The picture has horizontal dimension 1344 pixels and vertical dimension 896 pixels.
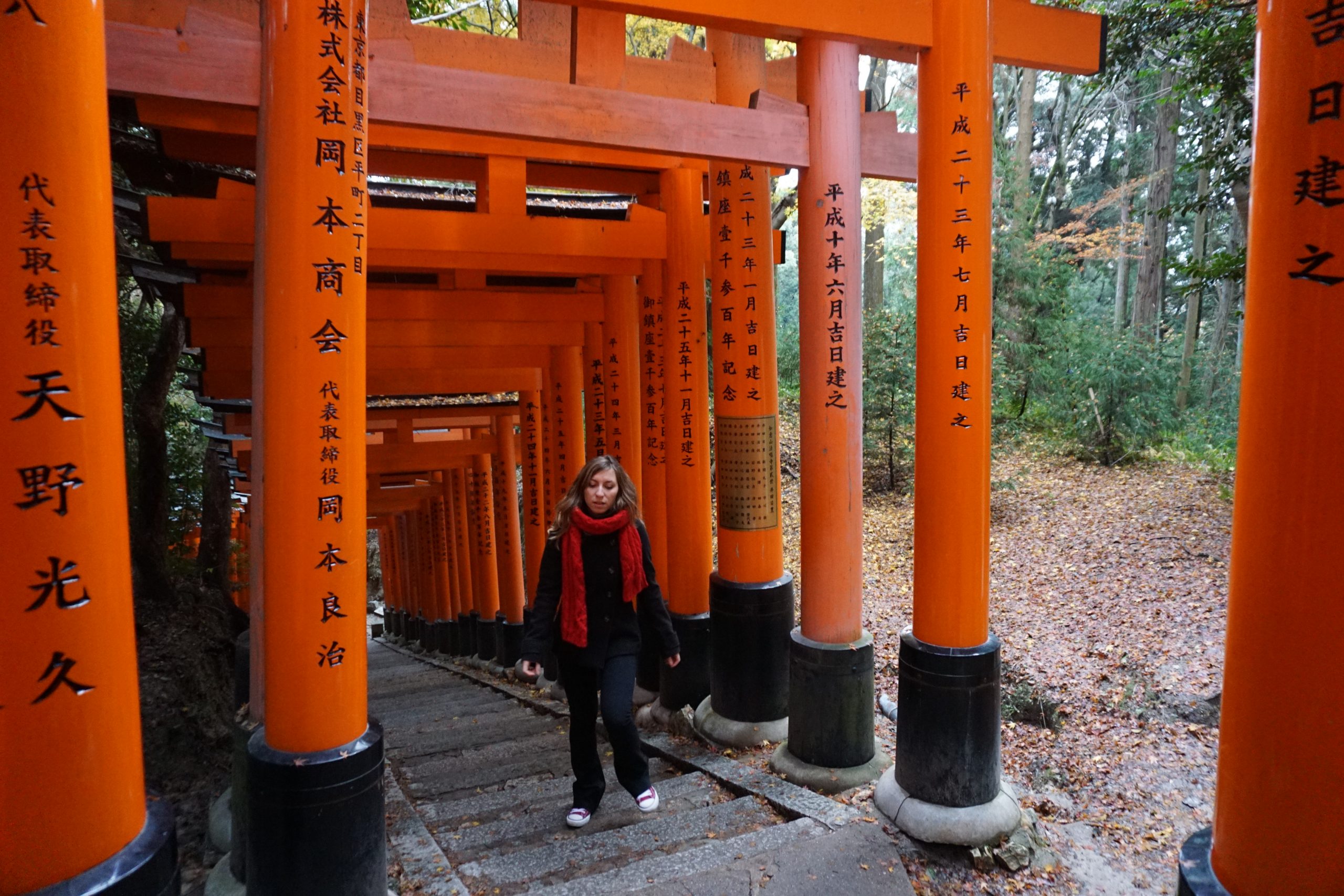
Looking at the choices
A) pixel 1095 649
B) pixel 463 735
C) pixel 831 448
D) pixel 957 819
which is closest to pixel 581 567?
pixel 831 448

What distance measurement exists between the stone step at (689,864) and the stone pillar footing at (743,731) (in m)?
1.13

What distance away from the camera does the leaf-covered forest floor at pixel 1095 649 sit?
3.88 metres

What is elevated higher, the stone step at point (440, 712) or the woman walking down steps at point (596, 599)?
the woman walking down steps at point (596, 599)

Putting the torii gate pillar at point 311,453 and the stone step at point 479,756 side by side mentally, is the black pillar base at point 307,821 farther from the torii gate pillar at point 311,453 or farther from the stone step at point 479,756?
the stone step at point 479,756

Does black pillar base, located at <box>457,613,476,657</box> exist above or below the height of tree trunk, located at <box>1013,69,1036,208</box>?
below

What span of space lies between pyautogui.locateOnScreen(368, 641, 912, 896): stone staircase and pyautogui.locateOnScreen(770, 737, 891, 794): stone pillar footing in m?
0.18

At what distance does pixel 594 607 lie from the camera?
11.5 ft

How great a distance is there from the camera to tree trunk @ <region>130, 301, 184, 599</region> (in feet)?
26.3

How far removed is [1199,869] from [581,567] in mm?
2281

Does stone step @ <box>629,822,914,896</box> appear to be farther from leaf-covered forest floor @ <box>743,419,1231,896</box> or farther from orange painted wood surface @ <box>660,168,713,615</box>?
orange painted wood surface @ <box>660,168,713,615</box>

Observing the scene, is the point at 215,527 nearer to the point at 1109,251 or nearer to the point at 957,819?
the point at 957,819

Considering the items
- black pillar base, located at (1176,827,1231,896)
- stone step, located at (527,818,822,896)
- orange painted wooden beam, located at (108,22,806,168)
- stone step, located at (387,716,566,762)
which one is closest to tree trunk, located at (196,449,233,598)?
stone step, located at (387,716,566,762)

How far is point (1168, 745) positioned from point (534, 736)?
4147 mm

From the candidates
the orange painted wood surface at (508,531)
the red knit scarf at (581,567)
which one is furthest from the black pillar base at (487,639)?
the red knit scarf at (581,567)
